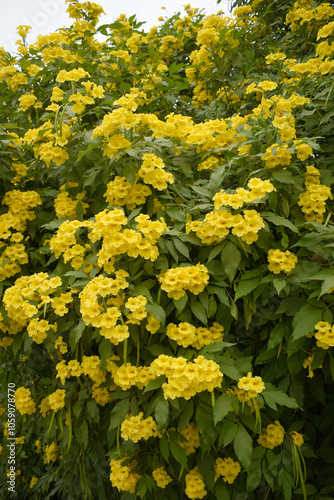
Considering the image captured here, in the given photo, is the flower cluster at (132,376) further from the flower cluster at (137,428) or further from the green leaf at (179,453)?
the green leaf at (179,453)

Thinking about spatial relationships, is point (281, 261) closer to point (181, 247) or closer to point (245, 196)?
point (245, 196)

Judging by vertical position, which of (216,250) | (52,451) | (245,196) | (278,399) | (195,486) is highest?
(245,196)

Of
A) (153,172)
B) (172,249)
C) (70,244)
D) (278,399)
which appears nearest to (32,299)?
(70,244)

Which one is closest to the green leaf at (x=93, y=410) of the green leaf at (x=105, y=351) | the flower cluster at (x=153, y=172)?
the green leaf at (x=105, y=351)

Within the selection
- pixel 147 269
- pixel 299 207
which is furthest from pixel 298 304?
pixel 147 269

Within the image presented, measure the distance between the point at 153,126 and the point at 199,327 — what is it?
3.19 ft

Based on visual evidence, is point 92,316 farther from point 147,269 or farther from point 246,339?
point 246,339

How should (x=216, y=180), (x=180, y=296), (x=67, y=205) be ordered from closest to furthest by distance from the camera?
(x=180, y=296)
(x=216, y=180)
(x=67, y=205)

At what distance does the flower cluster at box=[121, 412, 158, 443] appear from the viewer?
146cm

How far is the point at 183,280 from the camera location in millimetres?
1512

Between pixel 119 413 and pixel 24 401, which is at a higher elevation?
pixel 119 413

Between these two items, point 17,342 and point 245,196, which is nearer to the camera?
point 245,196

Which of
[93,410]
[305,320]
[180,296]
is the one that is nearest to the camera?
[305,320]

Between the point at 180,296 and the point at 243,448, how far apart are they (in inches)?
23.4
